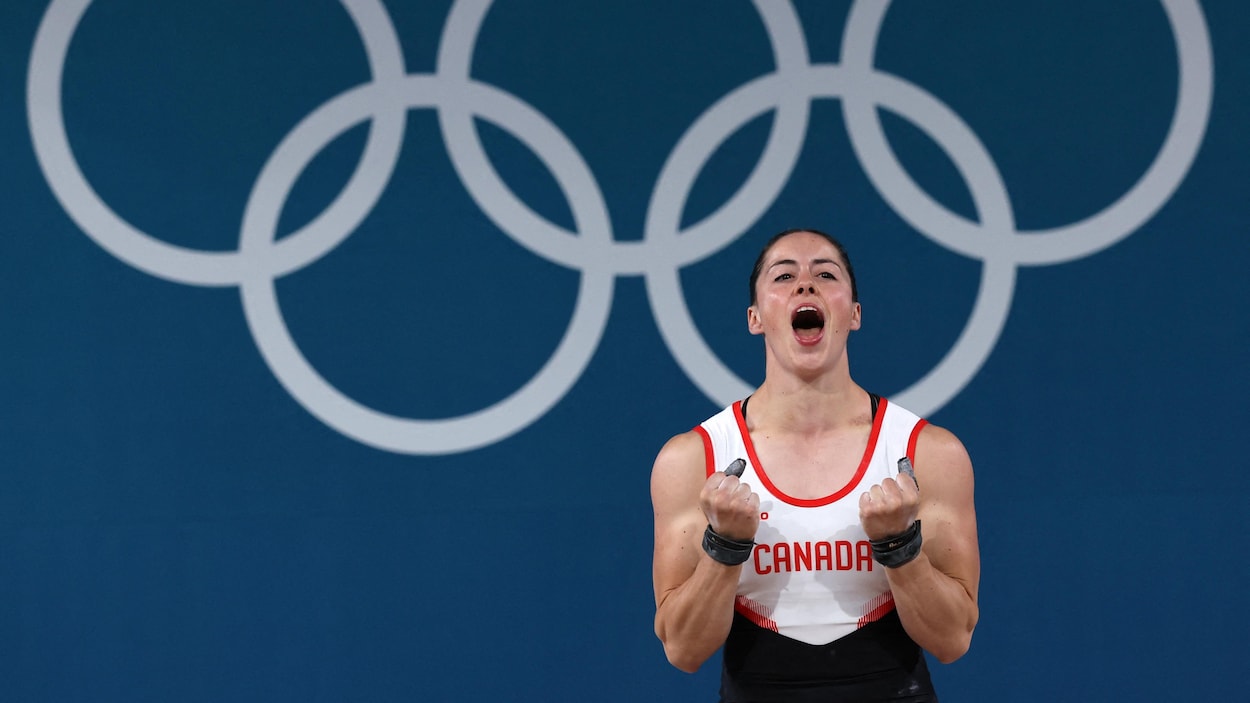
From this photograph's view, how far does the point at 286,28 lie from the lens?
433 cm

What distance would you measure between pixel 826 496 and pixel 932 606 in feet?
1.06

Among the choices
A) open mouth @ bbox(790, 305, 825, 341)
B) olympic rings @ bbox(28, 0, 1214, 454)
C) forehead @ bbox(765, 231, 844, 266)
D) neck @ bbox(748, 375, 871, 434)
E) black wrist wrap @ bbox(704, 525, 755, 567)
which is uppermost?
olympic rings @ bbox(28, 0, 1214, 454)

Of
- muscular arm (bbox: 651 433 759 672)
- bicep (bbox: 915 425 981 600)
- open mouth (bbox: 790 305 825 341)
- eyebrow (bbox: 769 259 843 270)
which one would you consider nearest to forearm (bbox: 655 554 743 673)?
muscular arm (bbox: 651 433 759 672)

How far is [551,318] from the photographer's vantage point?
429 cm

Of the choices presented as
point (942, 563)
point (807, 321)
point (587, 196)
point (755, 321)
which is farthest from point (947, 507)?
point (587, 196)

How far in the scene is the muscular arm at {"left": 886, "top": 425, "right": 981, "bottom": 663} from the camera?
88.1 inches

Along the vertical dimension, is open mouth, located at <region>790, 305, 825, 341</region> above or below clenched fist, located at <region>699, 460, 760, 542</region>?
above

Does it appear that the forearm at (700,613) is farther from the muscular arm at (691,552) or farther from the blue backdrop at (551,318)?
the blue backdrop at (551,318)

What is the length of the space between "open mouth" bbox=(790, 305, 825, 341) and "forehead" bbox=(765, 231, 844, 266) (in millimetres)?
144

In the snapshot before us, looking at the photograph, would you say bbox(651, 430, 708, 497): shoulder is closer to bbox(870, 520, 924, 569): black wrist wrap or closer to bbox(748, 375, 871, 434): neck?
bbox(748, 375, 871, 434): neck

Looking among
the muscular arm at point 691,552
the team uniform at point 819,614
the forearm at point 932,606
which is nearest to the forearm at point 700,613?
the muscular arm at point 691,552

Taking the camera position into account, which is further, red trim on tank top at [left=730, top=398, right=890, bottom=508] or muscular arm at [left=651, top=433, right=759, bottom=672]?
red trim on tank top at [left=730, top=398, right=890, bottom=508]

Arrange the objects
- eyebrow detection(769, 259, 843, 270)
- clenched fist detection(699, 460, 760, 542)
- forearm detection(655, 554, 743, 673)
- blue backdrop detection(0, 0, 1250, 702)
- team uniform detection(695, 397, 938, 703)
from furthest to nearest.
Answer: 1. blue backdrop detection(0, 0, 1250, 702)
2. eyebrow detection(769, 259, 843, 270)
3. team uniform detection(695, 397, 938, 703)
4. forearm detection(655, 554, 743, 673)
5. clenched fist detection(699, 460, 760, 542)

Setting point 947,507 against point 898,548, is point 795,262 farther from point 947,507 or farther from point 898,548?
point 898,548
